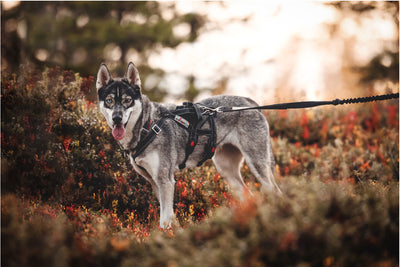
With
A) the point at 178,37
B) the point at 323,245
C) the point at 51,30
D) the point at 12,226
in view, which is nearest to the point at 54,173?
the point at 12,226

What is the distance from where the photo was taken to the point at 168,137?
13.8 ft

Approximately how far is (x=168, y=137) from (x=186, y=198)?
1.24 m

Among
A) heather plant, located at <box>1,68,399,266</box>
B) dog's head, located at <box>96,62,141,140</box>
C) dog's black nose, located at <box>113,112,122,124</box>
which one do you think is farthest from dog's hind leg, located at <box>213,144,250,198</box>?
dog's black nose, located at <box>113,112,122,124</box>

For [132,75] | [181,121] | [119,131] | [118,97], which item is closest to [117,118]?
[119,131]

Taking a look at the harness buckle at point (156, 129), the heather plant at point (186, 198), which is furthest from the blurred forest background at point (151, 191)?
the harness buckle at point (156, 129)

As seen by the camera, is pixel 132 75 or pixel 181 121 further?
pixel 181 121

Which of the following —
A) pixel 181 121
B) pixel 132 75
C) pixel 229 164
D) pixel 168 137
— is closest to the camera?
pixel 132 75

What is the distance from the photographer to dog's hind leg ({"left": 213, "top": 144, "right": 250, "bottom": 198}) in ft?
16.7

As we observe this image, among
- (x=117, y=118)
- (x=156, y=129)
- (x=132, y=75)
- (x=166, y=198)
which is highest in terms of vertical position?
(x=132, y=75)

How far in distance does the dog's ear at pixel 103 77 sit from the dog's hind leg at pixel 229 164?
218 centimetres

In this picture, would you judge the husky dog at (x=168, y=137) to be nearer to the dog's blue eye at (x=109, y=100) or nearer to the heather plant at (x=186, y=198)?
the dog's blue eye at (x=109, y=100)

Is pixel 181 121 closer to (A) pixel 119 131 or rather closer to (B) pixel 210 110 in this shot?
(B) pixel 210 110

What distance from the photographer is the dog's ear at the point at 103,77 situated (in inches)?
151

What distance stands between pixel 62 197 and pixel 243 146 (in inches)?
114
